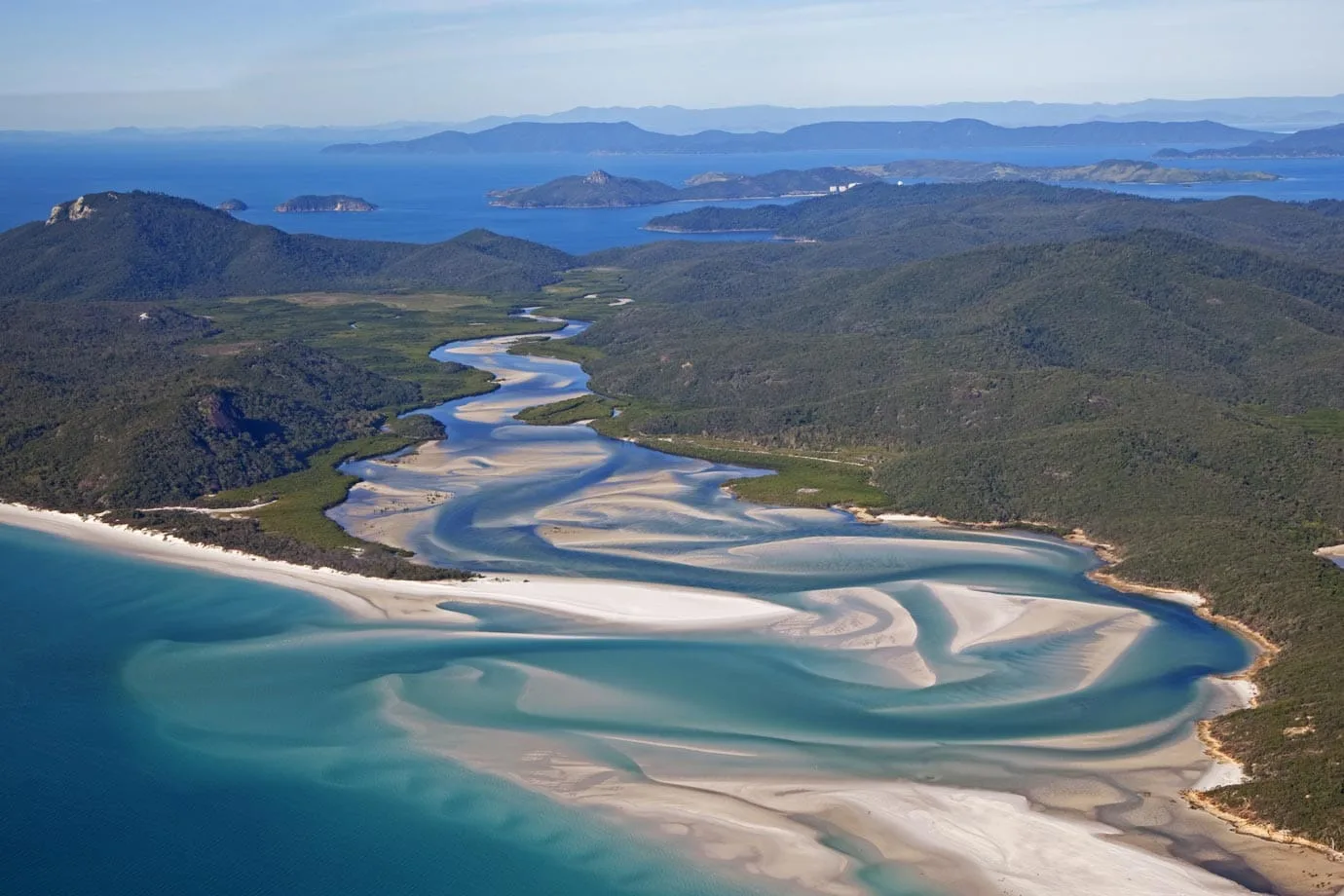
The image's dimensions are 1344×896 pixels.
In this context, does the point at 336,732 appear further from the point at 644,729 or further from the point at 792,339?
the point at 792,339

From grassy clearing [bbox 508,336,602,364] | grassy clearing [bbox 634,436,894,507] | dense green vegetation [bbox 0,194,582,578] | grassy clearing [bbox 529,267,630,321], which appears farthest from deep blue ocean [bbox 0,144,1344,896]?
grassy clearing [bbox 529,267,630,321]

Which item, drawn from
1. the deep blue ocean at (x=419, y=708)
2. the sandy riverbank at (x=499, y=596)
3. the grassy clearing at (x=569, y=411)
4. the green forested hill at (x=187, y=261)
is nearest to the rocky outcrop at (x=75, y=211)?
the green forested hill at (x=187, y=261)

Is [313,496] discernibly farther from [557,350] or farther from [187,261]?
[187,261]

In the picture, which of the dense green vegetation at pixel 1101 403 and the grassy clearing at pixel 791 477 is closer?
the dense green vegetation at pixel 1101 403

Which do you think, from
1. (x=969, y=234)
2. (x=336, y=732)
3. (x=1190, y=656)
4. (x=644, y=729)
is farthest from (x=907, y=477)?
(x=969, y=234)

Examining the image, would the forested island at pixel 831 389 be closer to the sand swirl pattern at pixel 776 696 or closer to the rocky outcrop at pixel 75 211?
the rocky outcrop at pixel 75 211

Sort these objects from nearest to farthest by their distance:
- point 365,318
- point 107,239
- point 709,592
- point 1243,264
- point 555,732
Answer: point 555,732
point 709,592
point 1243,264
point 365,318
point 107,239

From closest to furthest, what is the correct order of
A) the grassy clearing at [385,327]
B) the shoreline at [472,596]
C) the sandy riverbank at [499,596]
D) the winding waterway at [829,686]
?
the winding waterway at [829,686], the shoreline at [472,596], the sandy riverbank at [499,596], the grassy clearing at [385,327]

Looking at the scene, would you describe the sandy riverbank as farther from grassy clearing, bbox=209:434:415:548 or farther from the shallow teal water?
the shallow teal water
